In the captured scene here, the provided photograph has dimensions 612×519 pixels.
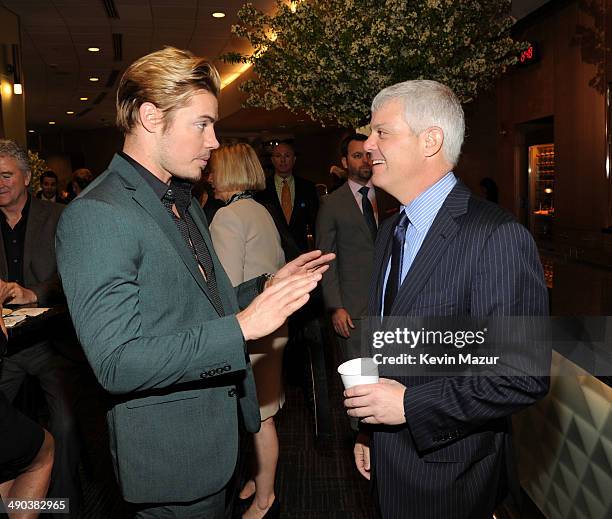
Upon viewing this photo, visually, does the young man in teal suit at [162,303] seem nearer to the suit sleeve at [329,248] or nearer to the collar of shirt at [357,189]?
the suit sleeve at [329,248]

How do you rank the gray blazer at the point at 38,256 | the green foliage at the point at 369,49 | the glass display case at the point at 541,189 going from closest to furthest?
1. the green foliage at the point at 369,49
2. the gray blazer at the point at 38,256
3. the glass display case at the point at 541,189

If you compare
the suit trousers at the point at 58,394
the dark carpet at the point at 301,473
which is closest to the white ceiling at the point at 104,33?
the dark carpet at the point at 301,473

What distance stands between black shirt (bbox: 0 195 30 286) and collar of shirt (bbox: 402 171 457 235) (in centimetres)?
239

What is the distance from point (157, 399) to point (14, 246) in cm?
215

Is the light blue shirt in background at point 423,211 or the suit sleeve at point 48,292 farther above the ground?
the light blue shirt in background at point 423,211

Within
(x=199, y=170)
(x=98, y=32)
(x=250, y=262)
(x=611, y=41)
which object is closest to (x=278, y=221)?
(x=250, y=262)

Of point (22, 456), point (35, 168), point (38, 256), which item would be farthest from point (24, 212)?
point (35, 168)

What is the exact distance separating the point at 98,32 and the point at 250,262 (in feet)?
27.2

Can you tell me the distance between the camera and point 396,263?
5.79 ft

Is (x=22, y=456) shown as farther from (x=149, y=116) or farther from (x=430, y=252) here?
(x=430, y=252)

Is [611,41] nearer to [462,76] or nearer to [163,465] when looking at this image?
[462,76]

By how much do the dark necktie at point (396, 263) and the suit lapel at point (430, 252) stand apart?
0.11 meters

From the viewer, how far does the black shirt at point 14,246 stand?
3.29 m

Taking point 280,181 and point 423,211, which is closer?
point 423,211
